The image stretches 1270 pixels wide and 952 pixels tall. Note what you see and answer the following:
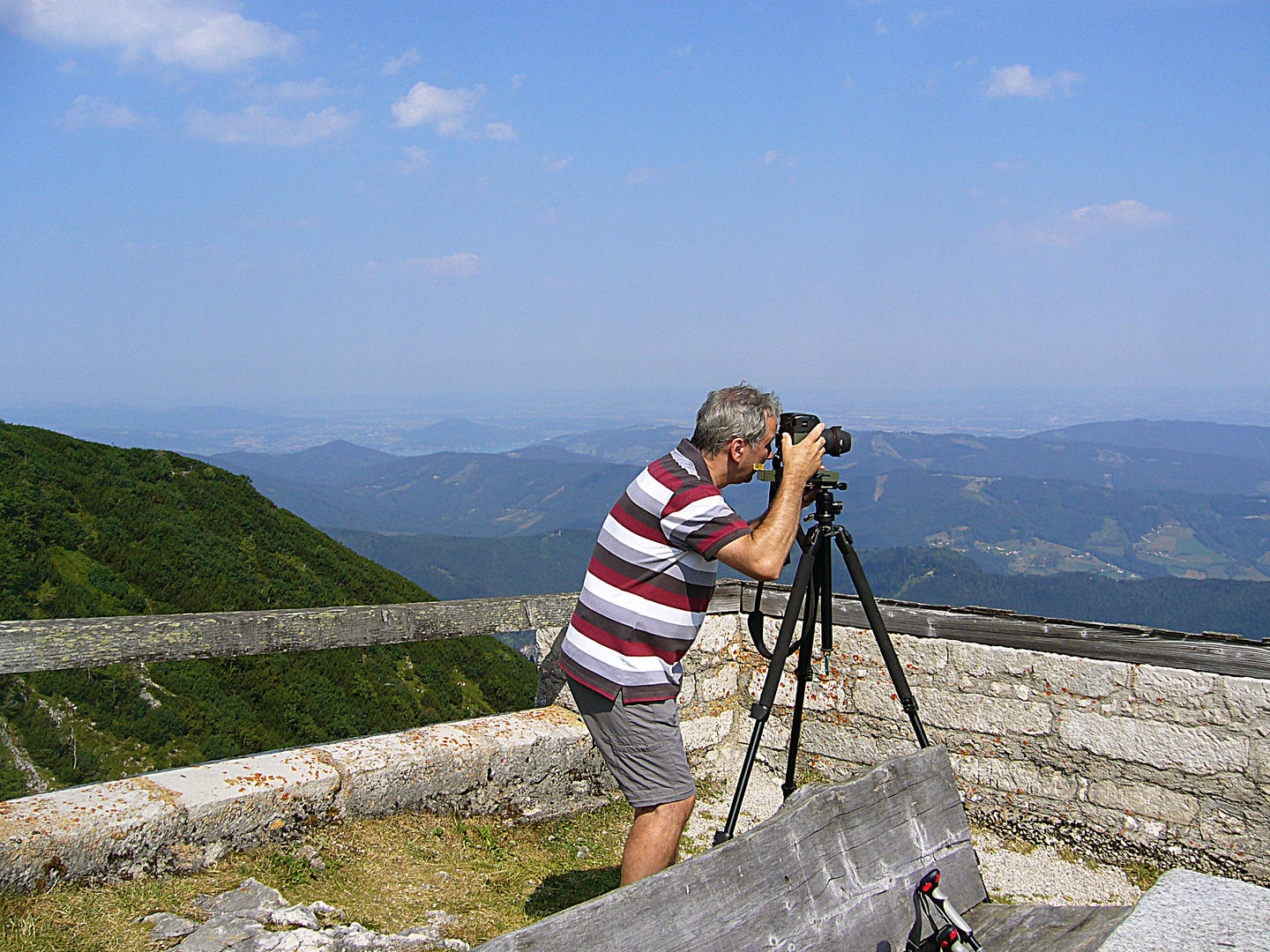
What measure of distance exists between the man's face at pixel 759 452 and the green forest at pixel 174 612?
128 inches

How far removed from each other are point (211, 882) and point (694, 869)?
1.75 metres

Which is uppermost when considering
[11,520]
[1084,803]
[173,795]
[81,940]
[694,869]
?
[11,520]

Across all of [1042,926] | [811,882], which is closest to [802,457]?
[811,882]

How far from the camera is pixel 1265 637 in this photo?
3.20 m

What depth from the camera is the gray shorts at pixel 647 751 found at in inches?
91.0

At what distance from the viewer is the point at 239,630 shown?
292 centimetres

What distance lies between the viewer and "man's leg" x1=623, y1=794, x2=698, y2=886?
7.42 ft

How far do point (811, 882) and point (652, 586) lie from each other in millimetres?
871

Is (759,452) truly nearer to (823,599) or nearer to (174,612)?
(823,599)

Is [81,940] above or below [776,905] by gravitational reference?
below

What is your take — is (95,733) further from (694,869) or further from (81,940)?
(694,869)

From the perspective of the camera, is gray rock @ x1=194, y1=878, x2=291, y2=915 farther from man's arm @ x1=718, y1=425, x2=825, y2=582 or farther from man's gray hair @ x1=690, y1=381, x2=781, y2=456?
man's gray hair @ x1=690, y1=381, x2=781, y2=456

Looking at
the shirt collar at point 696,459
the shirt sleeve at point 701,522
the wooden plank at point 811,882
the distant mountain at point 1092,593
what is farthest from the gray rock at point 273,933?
the distant mountain at point 1092,593

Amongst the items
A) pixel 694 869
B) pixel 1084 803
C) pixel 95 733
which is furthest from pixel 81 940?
pixel 1084 803
